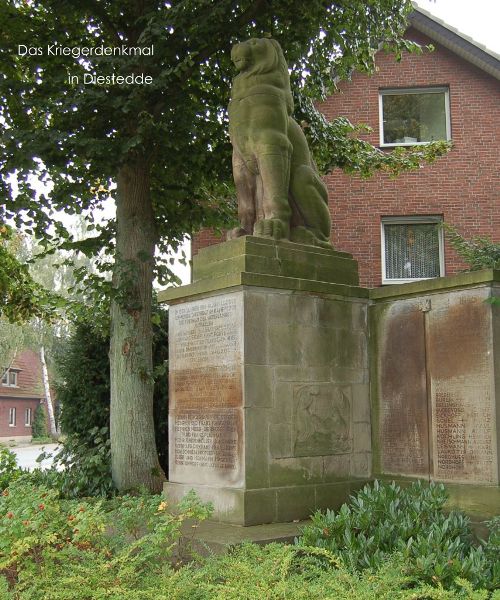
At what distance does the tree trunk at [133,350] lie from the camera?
10.3m

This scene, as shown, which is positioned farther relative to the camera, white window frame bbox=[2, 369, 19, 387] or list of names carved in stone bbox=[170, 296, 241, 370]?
white window frame bbox=[2, 369, 19, 387]

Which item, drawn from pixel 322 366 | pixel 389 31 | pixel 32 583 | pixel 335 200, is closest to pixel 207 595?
pixel 32 583

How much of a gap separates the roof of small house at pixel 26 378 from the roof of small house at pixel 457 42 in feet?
127

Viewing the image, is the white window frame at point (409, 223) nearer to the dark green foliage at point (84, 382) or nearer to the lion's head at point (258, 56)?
the dark green foliage at point (84, 382)

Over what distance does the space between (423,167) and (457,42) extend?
3214 mm

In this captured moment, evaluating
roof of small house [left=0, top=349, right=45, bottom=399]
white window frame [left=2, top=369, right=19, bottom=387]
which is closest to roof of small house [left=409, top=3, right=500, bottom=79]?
roof of small house [left=0, top=349, right=45, bottom=399]

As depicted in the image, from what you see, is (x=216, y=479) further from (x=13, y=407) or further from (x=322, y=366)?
(x=13, y=407)

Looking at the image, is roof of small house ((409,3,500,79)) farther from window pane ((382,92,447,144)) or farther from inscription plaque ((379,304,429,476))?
inscription plaque ((379,304,429,476))

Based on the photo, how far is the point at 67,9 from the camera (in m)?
11.0

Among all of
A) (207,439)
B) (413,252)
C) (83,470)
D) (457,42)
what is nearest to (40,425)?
(413,252)

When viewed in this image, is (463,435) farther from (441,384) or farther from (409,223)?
(409,223)

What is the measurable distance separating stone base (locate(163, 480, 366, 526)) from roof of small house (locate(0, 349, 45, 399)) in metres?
46.5

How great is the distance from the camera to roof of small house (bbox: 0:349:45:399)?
51.9 meters

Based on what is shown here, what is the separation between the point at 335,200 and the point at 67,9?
9.36 meters
